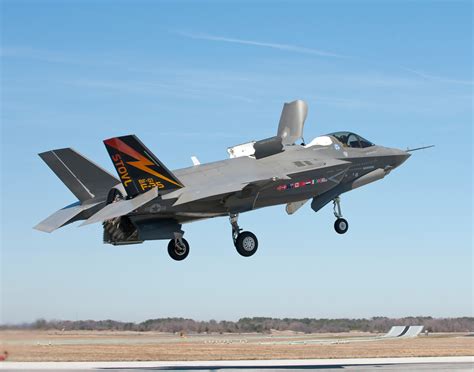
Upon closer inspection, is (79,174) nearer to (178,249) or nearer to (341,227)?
(178,249)

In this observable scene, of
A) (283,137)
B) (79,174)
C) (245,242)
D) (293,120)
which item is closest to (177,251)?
(245,242)

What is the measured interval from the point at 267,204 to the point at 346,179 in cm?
450

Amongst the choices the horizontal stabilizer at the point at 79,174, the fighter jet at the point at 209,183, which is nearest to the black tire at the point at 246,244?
the fighter jet at the point at 209,183

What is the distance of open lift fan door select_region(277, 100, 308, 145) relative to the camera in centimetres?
3488

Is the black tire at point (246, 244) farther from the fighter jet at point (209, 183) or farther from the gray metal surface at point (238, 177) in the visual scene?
the gray metal surface at point (238, 177)

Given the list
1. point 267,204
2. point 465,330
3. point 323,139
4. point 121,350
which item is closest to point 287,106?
point 323,139

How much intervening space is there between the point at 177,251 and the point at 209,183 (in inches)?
143

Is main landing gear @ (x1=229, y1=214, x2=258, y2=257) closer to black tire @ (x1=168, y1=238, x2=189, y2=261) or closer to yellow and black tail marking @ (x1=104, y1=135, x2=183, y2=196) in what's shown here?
black tire @ (x1=168, y1=238, x2=189, y2=261)

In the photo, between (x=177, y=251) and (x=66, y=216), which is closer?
(x=66, y=216)

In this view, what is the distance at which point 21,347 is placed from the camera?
932 inches

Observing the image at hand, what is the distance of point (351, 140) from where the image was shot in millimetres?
34688

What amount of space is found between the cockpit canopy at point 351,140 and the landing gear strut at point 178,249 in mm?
8395

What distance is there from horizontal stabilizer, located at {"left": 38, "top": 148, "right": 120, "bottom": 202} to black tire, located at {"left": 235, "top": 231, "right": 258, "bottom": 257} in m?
5.49

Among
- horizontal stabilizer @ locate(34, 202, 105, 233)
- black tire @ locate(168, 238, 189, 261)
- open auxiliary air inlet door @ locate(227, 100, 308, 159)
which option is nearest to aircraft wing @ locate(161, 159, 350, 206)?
open auxiliary air inlet door @ locate(227, 100, 308, 159)
